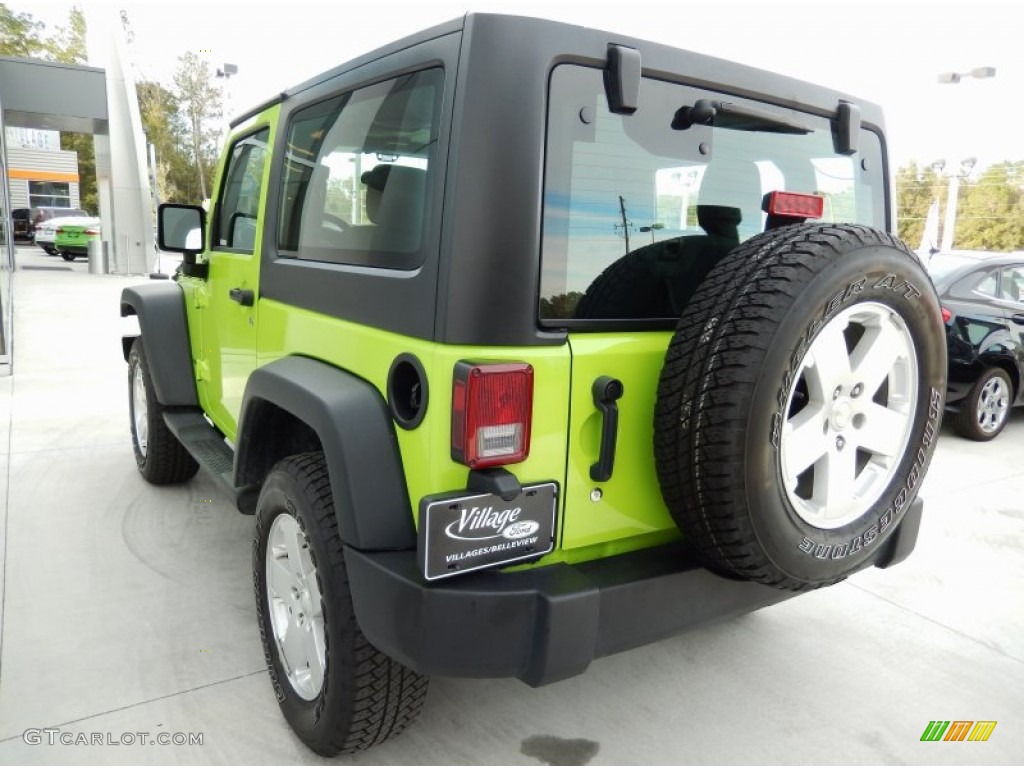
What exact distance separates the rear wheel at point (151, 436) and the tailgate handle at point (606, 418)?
267 centimetres

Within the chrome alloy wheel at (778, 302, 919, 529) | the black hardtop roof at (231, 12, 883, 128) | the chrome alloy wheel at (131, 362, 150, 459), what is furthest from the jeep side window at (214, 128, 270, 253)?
the chrome alloy wheel at (778, 302, 919, 529)

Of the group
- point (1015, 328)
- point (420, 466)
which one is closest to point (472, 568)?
point (420, 466)

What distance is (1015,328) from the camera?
19.4 ft

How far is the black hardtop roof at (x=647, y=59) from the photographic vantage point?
165 centimetres

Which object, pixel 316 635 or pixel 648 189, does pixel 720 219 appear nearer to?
pixel 648 189

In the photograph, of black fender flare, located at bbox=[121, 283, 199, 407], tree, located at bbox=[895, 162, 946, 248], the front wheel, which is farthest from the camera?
tree, located at bbox=[895, 162, 946, 248]

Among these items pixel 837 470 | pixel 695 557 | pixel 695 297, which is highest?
pixel 695 297

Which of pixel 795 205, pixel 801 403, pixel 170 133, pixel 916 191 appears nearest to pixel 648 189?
pixel 795 205

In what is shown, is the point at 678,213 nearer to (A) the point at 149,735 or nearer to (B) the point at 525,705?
(B) the point at 525,705

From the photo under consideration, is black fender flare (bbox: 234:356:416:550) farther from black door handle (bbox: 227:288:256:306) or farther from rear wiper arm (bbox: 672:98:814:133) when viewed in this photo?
rear wiper arm (bbox: 672:98:814:133)

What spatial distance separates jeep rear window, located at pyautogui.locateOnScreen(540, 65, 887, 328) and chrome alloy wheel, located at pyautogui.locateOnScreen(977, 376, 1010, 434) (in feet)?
14.8

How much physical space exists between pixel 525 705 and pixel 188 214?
8.47 feet

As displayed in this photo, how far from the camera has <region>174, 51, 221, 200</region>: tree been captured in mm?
46312

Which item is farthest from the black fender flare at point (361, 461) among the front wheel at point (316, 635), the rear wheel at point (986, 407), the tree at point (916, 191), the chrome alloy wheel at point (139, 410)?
the tree at point (916, 191)
